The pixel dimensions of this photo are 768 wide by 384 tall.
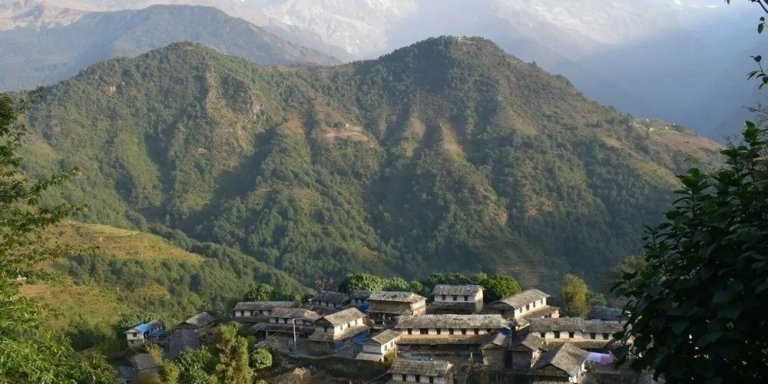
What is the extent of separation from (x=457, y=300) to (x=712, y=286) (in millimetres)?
35365

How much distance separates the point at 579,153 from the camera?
394 ft

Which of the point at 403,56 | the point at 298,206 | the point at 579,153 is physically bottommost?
the point at 298,206

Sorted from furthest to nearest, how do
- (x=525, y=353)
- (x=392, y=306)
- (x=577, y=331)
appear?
(x=392, y=306) < (x=577, y=331) < (x=525, y=353)

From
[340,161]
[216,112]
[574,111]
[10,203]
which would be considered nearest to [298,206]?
[340,161]

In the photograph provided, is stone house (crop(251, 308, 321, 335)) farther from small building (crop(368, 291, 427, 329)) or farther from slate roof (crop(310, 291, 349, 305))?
slate roof (crop(310, 291, 349, 305))

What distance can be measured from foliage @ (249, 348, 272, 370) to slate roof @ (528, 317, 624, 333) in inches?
549

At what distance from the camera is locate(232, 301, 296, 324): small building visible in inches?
1741

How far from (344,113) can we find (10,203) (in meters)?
145

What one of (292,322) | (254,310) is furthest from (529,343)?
(254,310)

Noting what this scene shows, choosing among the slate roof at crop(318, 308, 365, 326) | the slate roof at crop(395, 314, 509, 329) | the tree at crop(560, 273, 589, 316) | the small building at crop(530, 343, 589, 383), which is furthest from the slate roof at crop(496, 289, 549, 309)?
the slate roof at crop(318, 308, 365, 326)

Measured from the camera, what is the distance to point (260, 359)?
110 feet

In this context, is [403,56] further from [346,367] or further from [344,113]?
[346,367]

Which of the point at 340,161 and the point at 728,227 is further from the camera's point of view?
the point at 340,161

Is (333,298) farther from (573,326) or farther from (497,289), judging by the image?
(573,326)
